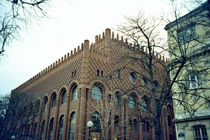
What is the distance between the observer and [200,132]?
14.9 meters

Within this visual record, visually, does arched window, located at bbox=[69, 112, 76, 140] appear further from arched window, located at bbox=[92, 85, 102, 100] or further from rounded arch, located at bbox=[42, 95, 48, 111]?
rounded arch, located at bbox=[42, 95, 48, 111]

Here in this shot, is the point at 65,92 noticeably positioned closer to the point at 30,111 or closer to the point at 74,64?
the point at 74,64

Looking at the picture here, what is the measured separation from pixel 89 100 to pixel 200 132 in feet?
40.1

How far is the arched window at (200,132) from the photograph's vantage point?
14.5m

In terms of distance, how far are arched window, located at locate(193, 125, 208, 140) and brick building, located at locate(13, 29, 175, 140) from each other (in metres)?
5.18

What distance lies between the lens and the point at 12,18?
6.10 m

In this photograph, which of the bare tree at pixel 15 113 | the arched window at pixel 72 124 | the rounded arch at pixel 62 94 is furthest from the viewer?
the rounded arch at pixel 62 94

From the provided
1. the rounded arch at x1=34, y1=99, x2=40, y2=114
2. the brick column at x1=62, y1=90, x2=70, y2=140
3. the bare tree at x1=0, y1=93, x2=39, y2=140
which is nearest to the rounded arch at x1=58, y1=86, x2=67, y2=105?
the brick column at x1=62, y1=90, x2=70, y2=140

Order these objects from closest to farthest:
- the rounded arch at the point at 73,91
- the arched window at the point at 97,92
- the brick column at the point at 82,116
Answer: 1. the brick column at the point at 82,116
2. the arched window at the point at 97,92
3. the rounded arch at the point at 73,91

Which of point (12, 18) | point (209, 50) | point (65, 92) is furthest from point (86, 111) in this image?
point (12, 18)

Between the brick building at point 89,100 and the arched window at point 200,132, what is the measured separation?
17.0 feet

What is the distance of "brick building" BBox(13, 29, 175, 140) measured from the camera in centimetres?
2138

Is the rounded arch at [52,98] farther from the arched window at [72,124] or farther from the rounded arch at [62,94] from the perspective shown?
the arched window at [72,124]

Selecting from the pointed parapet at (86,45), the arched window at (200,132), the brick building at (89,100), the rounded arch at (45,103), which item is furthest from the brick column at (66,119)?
the arched window at (200,132)
